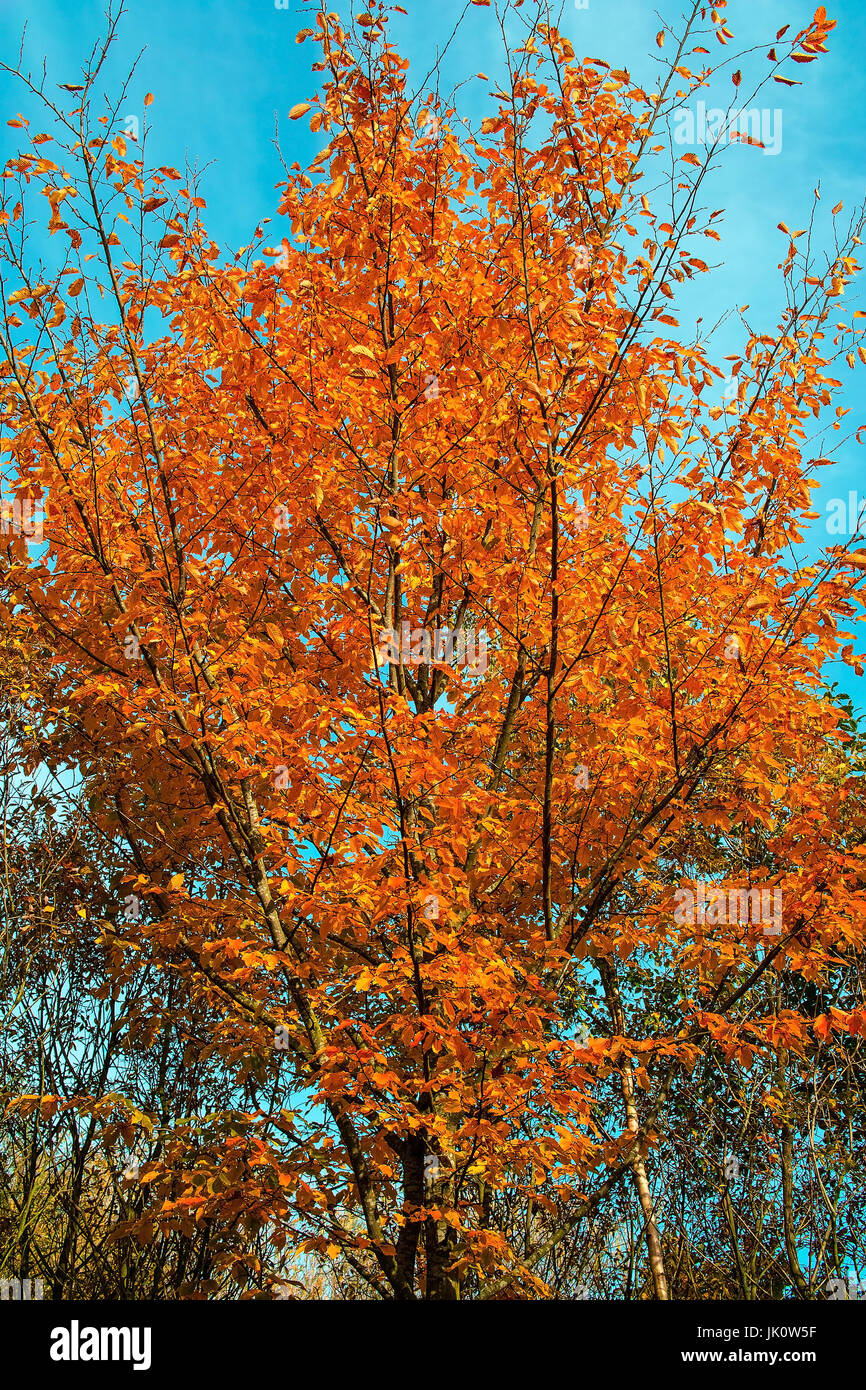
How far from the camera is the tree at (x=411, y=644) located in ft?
12.5

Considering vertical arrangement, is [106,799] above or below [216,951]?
above

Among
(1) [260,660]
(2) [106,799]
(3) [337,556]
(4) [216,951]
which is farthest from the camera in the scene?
(2) [106,799]

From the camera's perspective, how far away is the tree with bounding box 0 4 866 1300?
381cm

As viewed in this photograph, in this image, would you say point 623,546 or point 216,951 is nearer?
point 216,951

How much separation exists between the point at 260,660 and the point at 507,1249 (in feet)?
8.41

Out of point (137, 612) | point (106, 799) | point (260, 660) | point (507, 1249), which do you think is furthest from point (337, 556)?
point (507, 1249)

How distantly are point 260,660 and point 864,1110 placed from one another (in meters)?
4.91

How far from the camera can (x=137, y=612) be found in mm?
3834

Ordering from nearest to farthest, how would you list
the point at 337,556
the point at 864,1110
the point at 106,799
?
the point at 337,556, the point at 106,799, the point at 864,1110

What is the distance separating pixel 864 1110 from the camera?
20.8 feet

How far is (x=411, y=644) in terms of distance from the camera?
4.92m
